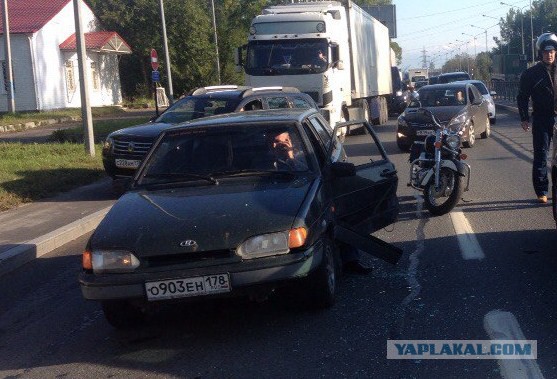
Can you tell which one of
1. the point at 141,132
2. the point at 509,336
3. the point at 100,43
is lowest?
the point at 509,336

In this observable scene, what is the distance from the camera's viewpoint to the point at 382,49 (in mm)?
34875

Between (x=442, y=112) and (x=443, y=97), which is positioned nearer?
(x=442, y=112)

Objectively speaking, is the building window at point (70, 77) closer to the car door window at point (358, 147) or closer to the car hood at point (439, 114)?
the car door window at point (358, 147)

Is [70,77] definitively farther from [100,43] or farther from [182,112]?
[182,112]

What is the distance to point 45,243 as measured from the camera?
10.0m

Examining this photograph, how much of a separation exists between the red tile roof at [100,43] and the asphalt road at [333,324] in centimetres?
3774

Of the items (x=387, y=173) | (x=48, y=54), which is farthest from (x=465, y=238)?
(x=48, y=54)

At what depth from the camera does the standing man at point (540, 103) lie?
10.6 m

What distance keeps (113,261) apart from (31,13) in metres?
41.8

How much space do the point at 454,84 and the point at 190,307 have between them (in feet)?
49.0

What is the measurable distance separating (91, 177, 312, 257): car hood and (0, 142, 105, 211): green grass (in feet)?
23.3

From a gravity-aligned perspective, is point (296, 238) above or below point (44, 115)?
below

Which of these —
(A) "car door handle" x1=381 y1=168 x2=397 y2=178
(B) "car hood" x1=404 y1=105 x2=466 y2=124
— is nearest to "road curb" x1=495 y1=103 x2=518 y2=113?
(B) "car hood" x1=404 y1=105 x2=466 y2=124

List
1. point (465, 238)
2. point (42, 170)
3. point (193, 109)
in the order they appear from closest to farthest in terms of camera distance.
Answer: point (465, 238)
point (193, 109)
point (42, 170)
